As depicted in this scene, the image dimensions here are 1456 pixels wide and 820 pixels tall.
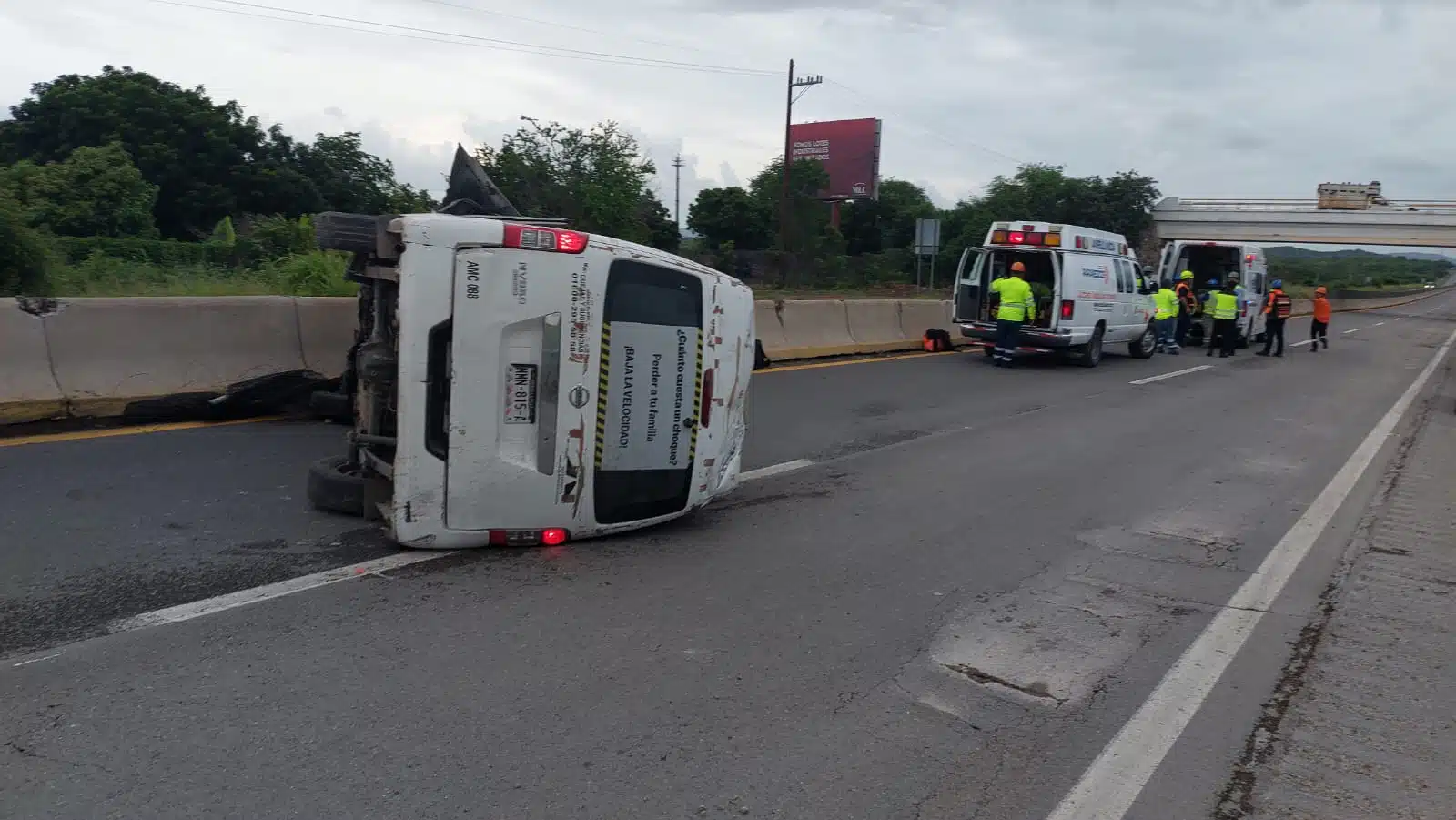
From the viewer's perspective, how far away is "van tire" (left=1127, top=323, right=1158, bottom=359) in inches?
862

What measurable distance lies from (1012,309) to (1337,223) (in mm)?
40708

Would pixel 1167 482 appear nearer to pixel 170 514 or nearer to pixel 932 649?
pixel 932 649

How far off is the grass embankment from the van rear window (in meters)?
7.05

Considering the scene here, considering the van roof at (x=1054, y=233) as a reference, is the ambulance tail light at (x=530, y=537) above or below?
below

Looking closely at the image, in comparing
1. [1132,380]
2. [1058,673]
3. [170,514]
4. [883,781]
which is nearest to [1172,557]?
[1058,673]

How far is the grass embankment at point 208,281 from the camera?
1325 centimetres

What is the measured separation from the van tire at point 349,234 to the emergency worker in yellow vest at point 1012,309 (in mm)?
13282

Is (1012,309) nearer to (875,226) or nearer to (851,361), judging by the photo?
(851,361)

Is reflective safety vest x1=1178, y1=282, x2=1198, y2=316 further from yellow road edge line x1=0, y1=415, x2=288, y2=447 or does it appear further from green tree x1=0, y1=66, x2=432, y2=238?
green tree x1=0, y1=66, x2=432, y2=238

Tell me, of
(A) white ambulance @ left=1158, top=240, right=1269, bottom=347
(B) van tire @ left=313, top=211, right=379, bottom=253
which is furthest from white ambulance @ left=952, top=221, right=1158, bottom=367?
(B) van tire @ left=313, top=211, right=379, bottom=253

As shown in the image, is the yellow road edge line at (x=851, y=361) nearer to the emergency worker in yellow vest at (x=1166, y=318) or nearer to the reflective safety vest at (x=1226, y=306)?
the emergency worker in yellow vest at (x=1166, y=318)

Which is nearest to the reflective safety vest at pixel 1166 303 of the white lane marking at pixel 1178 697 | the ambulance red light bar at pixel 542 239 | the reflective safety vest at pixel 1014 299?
the reflective safety vest at pixel 1014 299

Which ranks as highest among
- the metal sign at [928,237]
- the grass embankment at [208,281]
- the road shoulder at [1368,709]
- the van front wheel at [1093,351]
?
the metal sign at [928,237]

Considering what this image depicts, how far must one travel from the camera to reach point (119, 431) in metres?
8.64
